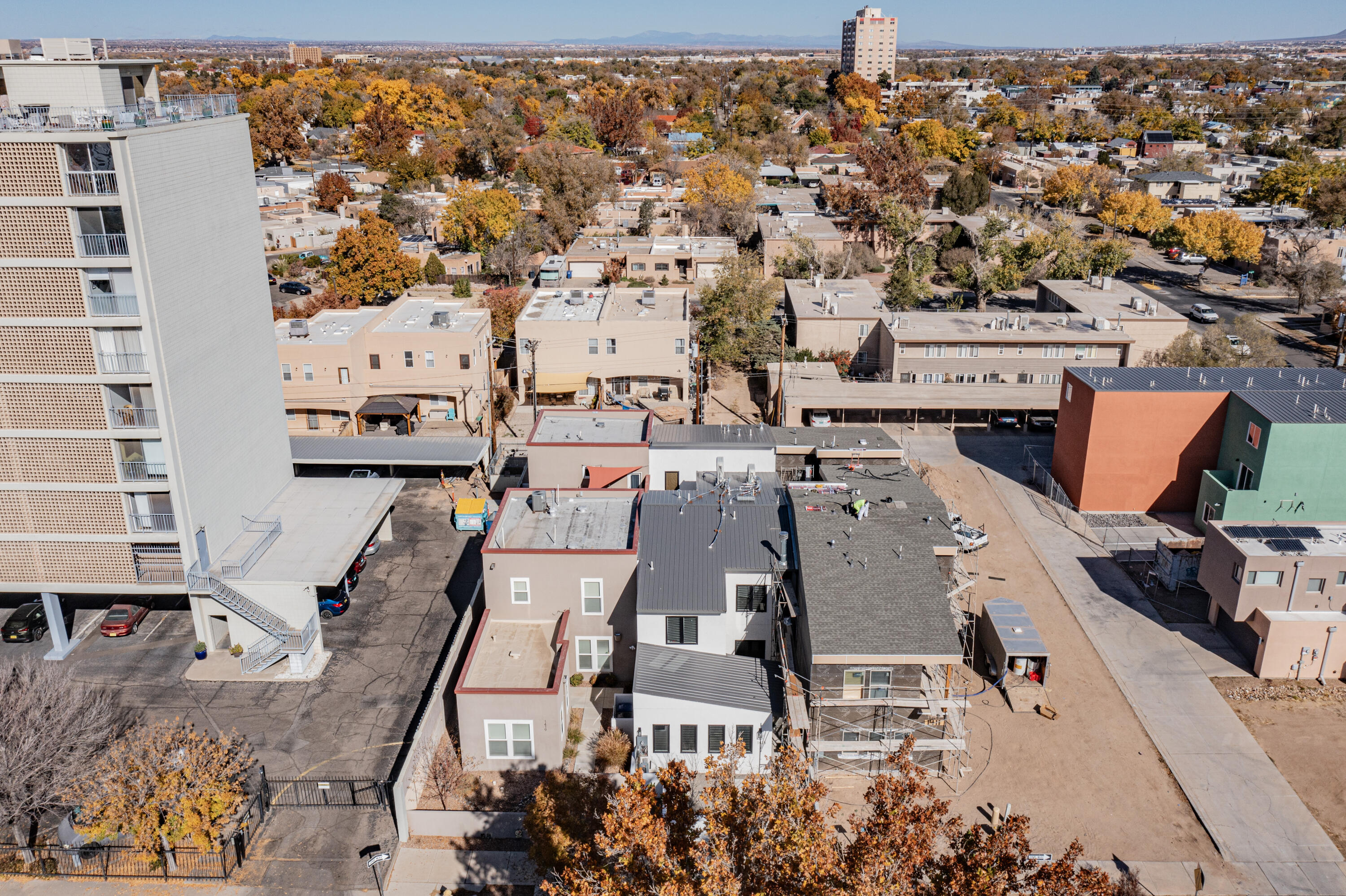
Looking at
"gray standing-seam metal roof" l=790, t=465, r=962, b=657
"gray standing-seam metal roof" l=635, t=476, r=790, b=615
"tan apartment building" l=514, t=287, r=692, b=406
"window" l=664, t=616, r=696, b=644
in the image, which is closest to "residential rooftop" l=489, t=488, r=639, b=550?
"gray standing-seam metal roof" l=635, t=476, r=790, b=615

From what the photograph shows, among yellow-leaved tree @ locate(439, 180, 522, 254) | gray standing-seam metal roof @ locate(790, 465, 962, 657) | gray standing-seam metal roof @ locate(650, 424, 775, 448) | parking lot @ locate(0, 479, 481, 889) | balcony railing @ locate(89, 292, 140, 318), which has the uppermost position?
balcony railing @ locate(89, 292, 140, 318)

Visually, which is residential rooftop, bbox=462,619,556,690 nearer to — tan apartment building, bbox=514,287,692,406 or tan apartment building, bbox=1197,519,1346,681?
tan apartment building, bbox=1197,519,1346,681

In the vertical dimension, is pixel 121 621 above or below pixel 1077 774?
above

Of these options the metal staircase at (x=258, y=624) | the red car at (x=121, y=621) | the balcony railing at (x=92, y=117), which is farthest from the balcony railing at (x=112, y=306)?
the red car at (x=121, y=621)

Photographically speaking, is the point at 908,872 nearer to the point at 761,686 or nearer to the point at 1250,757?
the point at 761,686

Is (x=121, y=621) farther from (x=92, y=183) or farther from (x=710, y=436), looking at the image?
(x=710, y=436)

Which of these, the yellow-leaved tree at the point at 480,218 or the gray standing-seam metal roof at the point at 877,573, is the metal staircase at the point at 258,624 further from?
the yellow-leaved tree at the point at 480,218

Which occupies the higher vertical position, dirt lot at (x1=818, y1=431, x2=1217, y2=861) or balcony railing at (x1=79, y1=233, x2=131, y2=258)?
balcony railing at (x1=79, y1=233, x2=131, y2=258)

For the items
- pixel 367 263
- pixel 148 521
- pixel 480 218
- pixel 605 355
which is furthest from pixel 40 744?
pixel 480 218

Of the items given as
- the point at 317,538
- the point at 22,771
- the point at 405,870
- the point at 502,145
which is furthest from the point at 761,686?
the point at 502,145
